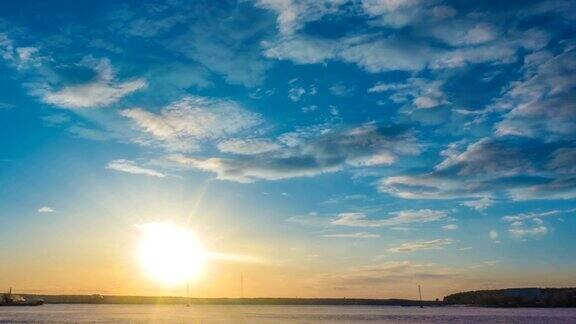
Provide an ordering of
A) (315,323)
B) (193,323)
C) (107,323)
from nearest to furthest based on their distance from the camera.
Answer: (107,323), (193,323), (315,323)

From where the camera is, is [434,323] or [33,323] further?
[434,323]

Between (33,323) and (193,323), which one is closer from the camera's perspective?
(33,323)

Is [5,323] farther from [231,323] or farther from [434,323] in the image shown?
[434,323]

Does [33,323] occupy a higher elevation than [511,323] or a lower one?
higher

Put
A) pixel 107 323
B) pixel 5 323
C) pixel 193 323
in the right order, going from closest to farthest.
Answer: pixel 5 323, pixel 107 323, pixel 193 323

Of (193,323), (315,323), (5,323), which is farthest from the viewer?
(315,323)

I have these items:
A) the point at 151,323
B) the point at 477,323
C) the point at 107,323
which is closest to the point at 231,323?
the point at 151,323

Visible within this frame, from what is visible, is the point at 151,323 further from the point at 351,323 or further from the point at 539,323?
the point at 539,323

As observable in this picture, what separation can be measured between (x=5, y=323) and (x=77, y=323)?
15.4 metres

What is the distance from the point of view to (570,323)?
445 ft

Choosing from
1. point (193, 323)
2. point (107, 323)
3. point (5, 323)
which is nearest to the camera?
point (5, 323)

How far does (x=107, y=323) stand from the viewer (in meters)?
126

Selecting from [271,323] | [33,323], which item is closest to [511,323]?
[271,323]

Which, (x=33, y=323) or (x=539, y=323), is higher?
(x=33, y=323)
